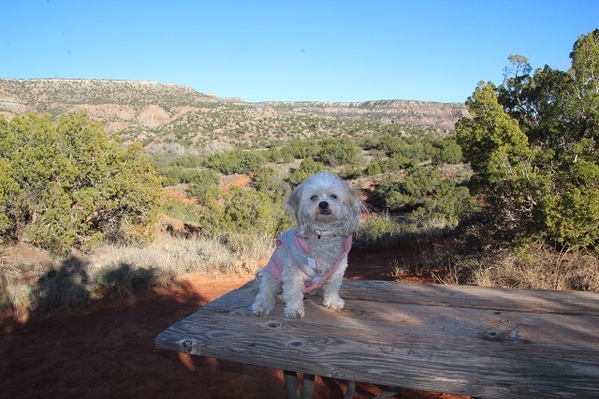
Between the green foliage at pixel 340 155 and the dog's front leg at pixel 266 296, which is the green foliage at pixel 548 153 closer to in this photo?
the dog's front leg at pixel 266 296

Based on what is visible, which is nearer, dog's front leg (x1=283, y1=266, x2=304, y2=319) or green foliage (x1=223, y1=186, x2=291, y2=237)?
dog's front leg (x1=283, y1=266, x2=304, y2=319)

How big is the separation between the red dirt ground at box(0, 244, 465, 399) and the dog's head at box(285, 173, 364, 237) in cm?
191

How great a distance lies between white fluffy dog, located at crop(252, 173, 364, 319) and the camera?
8.80ft

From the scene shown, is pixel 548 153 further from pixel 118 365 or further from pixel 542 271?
pixel 118 365

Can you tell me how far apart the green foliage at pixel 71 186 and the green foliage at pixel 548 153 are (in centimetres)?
687

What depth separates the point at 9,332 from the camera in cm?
558

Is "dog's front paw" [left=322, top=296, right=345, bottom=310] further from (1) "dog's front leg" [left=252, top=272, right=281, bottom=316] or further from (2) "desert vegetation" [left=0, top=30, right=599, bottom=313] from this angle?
(2) "desert vegetation" [left=0, top=30, right=599, bottom=313]

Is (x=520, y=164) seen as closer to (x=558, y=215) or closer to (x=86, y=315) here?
(x=558, y=215)

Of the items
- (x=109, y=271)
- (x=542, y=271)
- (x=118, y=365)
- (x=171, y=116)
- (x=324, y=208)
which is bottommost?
(x=118, y=365)

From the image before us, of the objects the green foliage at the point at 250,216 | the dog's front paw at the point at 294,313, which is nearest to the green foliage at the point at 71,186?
the green foliage at the point at 250,216

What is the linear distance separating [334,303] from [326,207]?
1.93 ft

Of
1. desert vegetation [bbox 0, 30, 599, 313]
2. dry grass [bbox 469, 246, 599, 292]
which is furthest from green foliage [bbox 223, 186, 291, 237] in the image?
dry grass [bbox 469, 246, 599, 292]

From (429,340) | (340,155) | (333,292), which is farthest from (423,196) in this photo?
(429,340)

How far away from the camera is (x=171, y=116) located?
56750 mm
